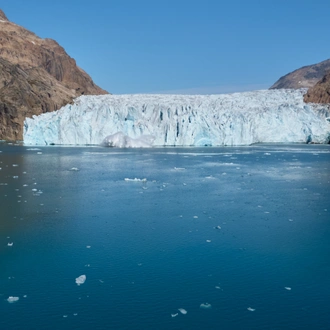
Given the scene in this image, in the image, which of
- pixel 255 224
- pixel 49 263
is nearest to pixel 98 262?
pixel 49 263

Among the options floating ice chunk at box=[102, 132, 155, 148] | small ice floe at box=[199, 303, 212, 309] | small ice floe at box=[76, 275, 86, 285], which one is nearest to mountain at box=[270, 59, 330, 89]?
floating ice chunk at box=[102, 132, 155, 148]

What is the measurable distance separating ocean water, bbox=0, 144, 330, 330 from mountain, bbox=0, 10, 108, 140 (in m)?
36.5

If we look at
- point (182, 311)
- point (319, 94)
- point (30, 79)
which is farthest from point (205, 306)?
point (30, 79)

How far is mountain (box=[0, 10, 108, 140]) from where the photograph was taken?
42969mm

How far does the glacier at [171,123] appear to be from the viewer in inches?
963

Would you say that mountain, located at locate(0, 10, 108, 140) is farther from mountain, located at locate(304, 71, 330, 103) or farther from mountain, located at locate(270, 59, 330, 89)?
mountain, located at locate(270, 59, 330, 89)

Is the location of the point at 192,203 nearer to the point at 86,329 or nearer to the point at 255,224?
the point at 255,224

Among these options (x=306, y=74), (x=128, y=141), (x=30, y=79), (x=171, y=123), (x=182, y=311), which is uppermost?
(x=306, y=74)

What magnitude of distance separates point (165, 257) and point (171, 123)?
20.0 m

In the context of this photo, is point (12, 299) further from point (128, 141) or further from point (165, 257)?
point (128, 141)

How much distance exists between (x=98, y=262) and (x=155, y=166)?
9776 mm

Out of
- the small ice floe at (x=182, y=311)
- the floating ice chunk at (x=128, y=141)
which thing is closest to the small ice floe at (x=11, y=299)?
the small ice floe at (x=182, y=311)

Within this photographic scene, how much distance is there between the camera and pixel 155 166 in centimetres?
1429

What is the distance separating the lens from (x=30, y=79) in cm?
4881
